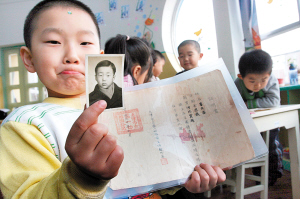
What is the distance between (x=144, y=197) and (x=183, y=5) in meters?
3.31

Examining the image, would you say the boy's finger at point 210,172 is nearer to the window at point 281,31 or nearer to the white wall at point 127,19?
the window at point 281,31

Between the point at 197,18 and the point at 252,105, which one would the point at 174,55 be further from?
the point at 252,105

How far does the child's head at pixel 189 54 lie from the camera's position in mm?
2010

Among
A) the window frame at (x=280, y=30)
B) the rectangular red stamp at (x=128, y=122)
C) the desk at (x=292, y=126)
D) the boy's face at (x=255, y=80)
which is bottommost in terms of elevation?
the desk at (x=292, y=126)

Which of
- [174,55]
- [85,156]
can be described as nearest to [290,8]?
[174,55]

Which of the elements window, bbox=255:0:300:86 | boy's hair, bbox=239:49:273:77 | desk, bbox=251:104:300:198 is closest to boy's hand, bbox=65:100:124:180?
desk, bbox=251:104:300:198

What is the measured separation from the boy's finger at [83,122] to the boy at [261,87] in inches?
58.1

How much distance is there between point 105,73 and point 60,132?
22 cm

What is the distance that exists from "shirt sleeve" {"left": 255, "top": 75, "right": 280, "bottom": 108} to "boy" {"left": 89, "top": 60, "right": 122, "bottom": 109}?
1.63m

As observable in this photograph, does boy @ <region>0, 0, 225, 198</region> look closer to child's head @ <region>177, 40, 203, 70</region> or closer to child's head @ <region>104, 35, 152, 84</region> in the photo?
child's head @ <region>104, 35, 152, 84</region>

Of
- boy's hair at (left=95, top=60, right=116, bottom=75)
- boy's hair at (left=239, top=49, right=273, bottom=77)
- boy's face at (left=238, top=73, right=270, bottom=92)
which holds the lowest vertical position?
boy's hair at (left=95, top=60, right=116, bottom=75)

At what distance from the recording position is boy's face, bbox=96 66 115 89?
30 cm

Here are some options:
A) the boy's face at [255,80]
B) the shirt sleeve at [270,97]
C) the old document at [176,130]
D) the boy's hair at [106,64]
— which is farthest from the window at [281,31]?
the boy's hair at [106,64]

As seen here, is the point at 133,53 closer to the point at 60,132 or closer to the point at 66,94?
the point at 66,94
